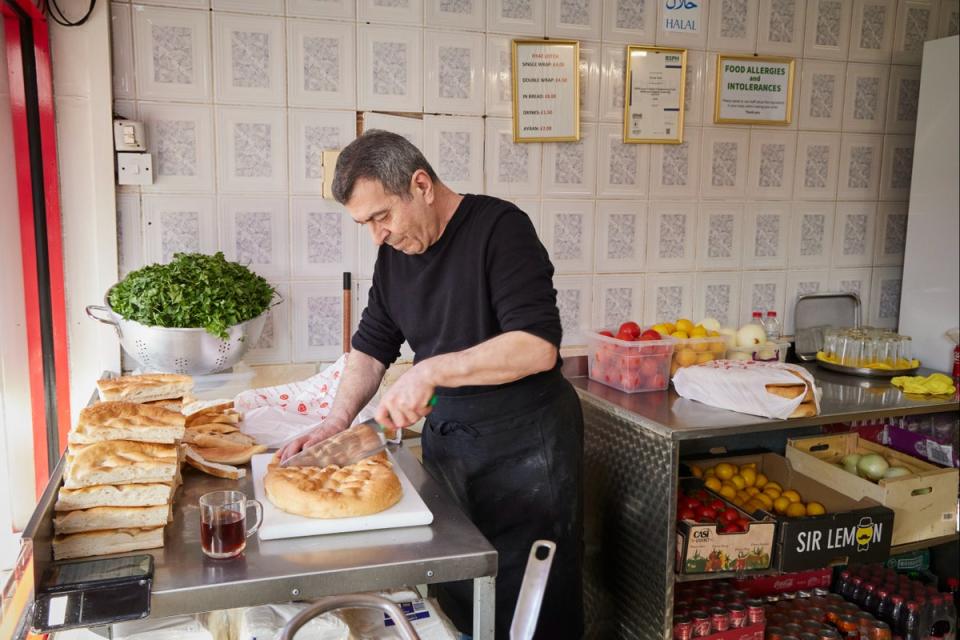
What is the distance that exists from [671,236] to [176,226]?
1771 millimetres

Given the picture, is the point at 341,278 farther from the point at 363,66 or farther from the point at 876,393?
the point at 876,393

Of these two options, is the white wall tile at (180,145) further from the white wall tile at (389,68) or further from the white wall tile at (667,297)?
the white wall tile at (667,297)

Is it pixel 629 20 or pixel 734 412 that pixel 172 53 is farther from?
pixel 734 412

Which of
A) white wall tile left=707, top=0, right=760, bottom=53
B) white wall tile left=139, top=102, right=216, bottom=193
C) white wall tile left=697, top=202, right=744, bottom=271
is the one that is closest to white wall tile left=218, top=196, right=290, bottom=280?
white wall tile left=139, top=102, right=216, bottom=193

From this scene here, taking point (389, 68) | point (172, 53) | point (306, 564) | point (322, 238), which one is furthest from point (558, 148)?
point (306, 564)

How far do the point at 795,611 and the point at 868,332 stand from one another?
3.60 feet

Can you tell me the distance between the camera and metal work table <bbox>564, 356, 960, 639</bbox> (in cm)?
225

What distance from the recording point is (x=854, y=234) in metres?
3.27

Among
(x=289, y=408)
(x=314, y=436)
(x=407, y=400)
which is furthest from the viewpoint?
(x=289, y=408)

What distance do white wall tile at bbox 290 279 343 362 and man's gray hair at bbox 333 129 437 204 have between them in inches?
36.6

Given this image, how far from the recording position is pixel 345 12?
8.20 feet

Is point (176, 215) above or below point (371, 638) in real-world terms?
above

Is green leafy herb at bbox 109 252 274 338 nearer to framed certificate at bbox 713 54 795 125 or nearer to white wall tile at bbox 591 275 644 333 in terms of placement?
white wall tile at bbox 591 275 644 333

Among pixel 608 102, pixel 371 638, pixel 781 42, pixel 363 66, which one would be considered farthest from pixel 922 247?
pixel 371 638
